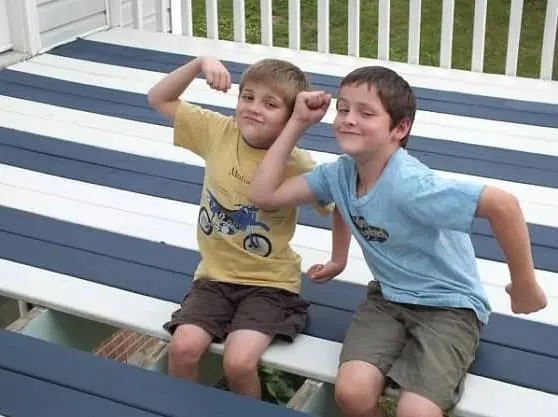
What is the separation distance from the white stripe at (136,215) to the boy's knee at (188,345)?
1.86ft

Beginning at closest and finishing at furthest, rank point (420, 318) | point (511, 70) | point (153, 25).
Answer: point (420, 318) → point (511, 70) → point (153, 25)

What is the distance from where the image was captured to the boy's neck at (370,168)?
2363 millimetres

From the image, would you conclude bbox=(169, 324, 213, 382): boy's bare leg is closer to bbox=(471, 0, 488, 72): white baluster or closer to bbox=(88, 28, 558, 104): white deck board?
bbox=(88, 28, 558, 104): white deck board

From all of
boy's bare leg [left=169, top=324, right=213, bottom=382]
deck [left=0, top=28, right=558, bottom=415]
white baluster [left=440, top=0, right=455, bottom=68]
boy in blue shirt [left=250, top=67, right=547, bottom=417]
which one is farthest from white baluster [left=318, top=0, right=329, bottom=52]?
boy's bare leg [left=169, top=324, right=213, bottom=382]

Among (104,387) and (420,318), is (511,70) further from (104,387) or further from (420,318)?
(104,387)

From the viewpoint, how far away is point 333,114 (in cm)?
442

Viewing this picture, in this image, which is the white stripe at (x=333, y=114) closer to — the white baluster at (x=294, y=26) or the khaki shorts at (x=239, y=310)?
the white baluster at (x=294, y=26)

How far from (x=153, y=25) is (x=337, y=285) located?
383 cm

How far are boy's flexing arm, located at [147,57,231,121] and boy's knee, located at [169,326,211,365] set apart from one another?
0.61 meters

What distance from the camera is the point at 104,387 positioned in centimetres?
243

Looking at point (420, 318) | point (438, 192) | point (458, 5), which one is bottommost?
point (458, 5)

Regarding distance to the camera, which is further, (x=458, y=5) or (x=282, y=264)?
(x=458, y=5)

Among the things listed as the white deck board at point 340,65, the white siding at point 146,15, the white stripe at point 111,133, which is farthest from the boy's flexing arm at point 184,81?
the white siding at point 146,15

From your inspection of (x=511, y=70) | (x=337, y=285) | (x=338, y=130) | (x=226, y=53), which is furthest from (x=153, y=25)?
(x=338, y=130)
